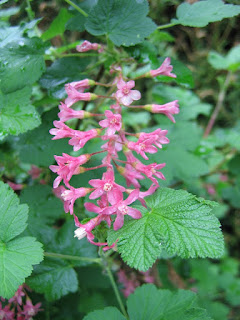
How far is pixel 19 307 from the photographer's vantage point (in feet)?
4.54

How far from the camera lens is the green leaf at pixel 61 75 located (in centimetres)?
146

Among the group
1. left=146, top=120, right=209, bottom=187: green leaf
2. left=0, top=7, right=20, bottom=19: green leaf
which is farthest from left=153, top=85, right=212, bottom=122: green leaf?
left=0, top=7, right=20, bottom=19: green leaf

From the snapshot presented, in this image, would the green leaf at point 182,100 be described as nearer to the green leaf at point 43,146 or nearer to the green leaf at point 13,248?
the green leaf at point 43,146

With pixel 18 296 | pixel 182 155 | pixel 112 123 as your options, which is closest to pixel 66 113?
pixel 112 123

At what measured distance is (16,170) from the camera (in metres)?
1.80

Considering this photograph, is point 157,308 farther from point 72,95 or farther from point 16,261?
point 72,95

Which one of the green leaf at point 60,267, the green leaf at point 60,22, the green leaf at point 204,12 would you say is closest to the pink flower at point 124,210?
the green leaf at point 60,267

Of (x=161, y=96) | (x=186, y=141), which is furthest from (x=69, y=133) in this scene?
(x=161, y=96)

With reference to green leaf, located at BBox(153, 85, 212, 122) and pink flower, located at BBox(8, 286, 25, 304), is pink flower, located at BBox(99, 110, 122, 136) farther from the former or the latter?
green leaf, located at BBox(153, 85, 212, 122)

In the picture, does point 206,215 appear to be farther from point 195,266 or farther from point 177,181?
point 195,266

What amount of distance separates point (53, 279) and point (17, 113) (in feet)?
2.32

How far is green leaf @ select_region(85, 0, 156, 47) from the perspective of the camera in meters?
1.28

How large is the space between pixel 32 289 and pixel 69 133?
2.25ft

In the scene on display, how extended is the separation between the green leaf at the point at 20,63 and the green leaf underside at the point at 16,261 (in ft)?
1.94
